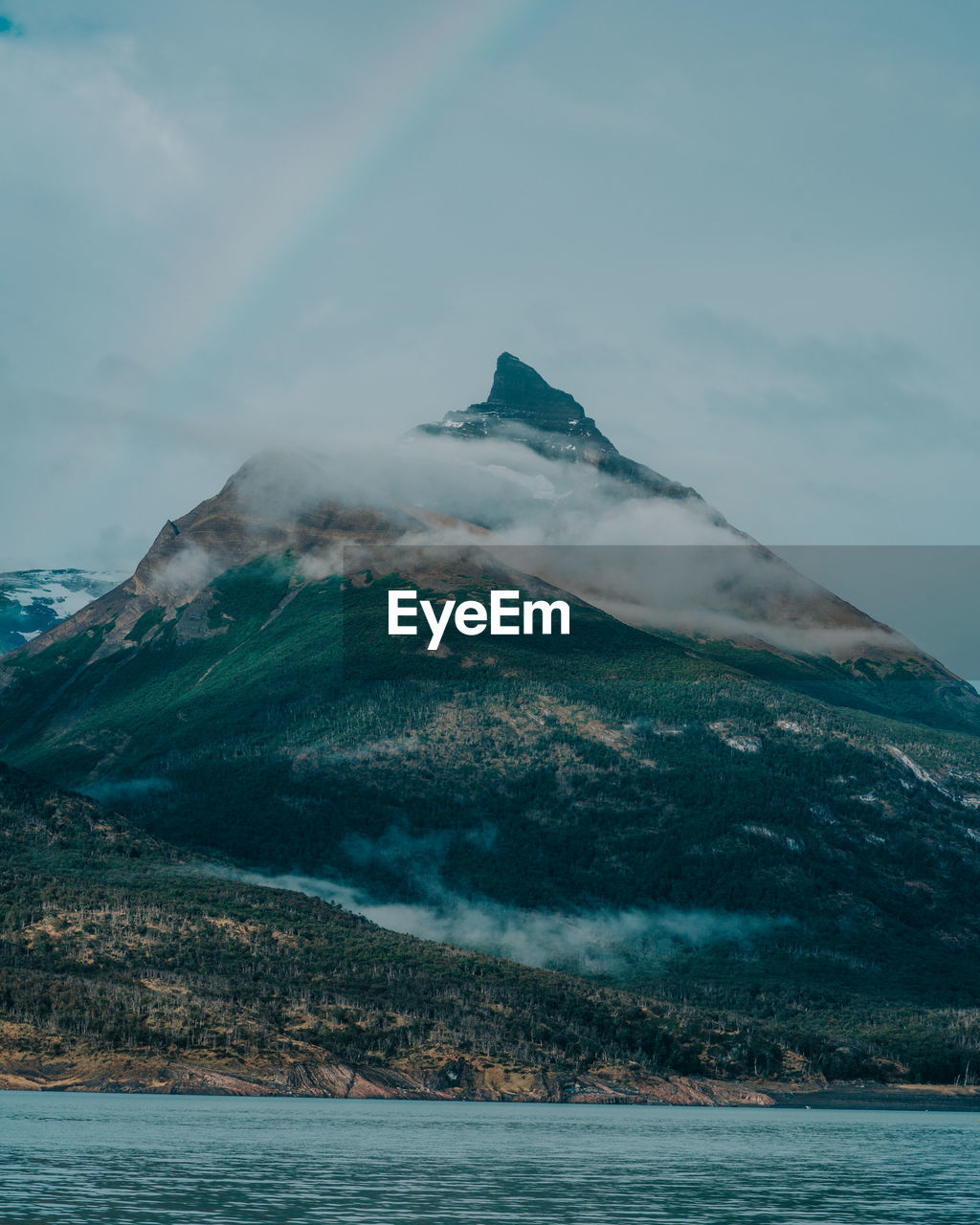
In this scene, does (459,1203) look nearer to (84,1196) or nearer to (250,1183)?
(250,1183)

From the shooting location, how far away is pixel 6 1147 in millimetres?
175875

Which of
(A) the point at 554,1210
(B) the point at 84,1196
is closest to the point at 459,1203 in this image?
(A) the point at 554,1210

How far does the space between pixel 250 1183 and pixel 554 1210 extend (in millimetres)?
33136

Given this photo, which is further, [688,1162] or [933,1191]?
[688,1162]

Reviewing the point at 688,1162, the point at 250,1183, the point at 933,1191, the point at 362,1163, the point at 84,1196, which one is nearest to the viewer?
the point at 84,1196

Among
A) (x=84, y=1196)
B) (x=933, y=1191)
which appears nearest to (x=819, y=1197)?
(x=933, y=1191)

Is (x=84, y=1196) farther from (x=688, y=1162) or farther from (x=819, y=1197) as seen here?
(x=688, y=1162)

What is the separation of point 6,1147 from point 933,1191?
10765cm

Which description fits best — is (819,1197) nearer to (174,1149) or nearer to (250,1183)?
(250,1183)

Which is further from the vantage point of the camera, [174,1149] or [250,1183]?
[174,1149]

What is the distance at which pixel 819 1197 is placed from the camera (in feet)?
514

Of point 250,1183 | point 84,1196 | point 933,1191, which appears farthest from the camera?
point 933,1191

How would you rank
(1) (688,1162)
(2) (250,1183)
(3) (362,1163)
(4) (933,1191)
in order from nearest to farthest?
(2) (250,1183) < (4) (933,1191) < (3) (362,1163) < (1) (688,1162)

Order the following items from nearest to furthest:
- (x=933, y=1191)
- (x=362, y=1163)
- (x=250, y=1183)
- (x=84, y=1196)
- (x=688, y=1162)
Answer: (x=84, y=1196)
(x=250, y=1183)
(x=933, y=1191)
(x=362, y=1163)
(x=688, y=1162)
